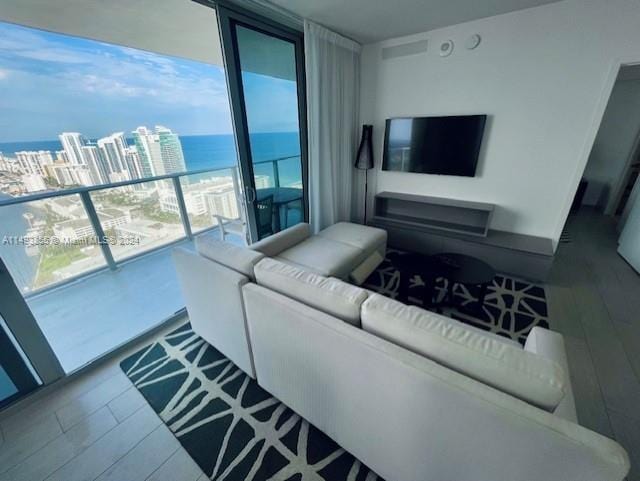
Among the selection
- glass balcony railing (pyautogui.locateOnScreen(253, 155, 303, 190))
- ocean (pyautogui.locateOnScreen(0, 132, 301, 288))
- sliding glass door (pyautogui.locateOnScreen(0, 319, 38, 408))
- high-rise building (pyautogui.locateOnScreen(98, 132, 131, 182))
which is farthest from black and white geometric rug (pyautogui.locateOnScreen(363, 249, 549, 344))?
high-rise building (pyautogui.locateOnScreen(98, 132, 131, 182))

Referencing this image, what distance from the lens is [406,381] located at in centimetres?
89

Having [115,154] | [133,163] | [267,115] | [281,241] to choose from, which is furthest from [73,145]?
[281,241]

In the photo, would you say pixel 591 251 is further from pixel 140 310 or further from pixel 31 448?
pixel 31 448

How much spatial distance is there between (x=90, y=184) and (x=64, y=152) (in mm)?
425

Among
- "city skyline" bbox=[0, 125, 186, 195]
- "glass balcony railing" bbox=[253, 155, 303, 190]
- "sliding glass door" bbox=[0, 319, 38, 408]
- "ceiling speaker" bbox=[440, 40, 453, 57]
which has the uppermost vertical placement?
"ceiling speaker" bbox=[440, 40, 453, 57]

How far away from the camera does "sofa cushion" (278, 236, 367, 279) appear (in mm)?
2152

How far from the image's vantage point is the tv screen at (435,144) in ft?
9.20

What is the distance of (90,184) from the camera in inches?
96.4

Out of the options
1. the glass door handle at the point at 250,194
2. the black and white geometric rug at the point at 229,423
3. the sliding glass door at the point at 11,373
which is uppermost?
the glass door handle at the point at 250,194

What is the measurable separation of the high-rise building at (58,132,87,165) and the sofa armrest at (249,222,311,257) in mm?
1634

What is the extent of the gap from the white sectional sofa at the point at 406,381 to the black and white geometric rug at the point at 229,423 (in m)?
0.12

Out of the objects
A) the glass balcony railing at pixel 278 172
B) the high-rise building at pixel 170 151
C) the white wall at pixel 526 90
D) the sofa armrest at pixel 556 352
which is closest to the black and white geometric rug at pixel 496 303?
the white wall at pixel 526 90

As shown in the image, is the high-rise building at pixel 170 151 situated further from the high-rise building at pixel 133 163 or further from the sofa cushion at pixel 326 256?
Answer: the sofa cushion at pixel 326 256

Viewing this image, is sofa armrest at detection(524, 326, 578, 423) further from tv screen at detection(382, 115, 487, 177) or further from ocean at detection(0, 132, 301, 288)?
ocean at detection(0, 132, 301, 288)
